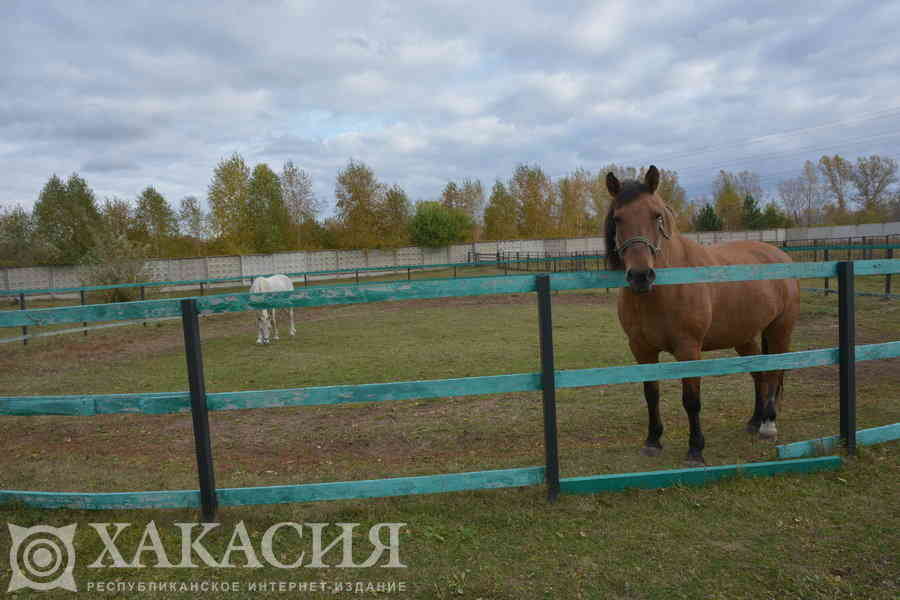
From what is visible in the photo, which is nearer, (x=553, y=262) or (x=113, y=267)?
(x=113, y=267)

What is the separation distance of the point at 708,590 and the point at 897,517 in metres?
1.50

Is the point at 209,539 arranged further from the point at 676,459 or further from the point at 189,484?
the point at 676,459

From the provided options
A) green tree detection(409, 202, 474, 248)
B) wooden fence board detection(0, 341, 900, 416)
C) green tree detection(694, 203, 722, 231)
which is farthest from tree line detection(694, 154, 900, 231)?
wooden fence board detection(0, 341, 900, 416)

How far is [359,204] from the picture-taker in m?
38.9

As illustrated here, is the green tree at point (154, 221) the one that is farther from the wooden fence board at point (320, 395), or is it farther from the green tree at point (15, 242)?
the wooden fence board at point (320, 395)

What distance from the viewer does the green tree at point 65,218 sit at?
37.8 metres

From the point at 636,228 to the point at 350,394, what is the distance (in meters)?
2.16

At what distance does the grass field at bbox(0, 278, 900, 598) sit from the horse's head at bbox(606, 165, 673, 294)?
1473 mm

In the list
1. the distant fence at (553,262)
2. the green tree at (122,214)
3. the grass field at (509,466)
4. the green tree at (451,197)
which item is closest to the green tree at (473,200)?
the green tree at (451,197)

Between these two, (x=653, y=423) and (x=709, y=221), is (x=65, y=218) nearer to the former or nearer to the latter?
(x=653, y=423)

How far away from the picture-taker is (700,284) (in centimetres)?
369

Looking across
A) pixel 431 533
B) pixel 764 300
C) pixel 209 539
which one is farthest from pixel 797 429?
pixel 209 539

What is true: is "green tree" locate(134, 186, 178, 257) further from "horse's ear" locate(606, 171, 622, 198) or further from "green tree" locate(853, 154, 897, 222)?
"green tree" locate(853, 154, 897, 222)

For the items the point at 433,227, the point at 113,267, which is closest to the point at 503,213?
the point at 433,227
